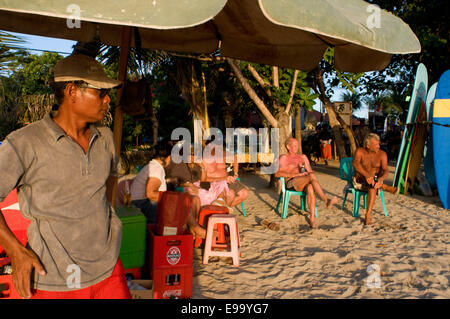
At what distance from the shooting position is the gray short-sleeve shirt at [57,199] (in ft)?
4.47

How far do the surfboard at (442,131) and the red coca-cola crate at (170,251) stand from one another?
6.09 m

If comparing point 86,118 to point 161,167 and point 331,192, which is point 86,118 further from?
point 331,192

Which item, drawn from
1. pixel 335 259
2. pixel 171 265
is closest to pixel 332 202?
pixel 335 259

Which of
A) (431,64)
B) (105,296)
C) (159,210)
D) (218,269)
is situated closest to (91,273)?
(105,296)

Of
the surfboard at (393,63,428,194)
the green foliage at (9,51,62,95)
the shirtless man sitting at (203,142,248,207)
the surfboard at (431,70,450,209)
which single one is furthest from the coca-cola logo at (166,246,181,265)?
the green foliage at (9,51,62,95)

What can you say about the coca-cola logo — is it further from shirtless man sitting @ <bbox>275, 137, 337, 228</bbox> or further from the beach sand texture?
shirtless man sitting @ <bbox>275, 137, 337, 228</bbox>

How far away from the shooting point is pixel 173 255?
9.54 feet

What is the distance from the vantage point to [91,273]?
1.50 metres

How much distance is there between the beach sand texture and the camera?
3240 mm

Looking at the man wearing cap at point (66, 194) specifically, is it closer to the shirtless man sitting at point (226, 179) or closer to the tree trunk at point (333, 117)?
the shirtless man sitting at point (226, 179)

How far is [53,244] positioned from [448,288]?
354 centimetres

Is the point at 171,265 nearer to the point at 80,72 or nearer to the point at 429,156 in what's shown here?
the point at 80,72

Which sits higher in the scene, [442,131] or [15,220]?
[442,131]

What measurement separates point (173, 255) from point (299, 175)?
Result: 3510 millimetres
